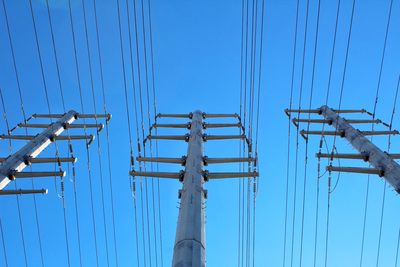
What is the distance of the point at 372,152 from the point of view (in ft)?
48.4

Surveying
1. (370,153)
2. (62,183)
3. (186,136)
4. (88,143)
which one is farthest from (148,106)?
(370,153)

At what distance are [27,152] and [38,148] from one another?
82cm

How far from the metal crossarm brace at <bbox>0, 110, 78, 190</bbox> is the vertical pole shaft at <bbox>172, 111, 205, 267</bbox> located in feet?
18.7

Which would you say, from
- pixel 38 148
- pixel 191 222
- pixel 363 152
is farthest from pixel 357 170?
pixel 38 148

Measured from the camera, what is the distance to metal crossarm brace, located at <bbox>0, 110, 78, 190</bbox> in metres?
14.2

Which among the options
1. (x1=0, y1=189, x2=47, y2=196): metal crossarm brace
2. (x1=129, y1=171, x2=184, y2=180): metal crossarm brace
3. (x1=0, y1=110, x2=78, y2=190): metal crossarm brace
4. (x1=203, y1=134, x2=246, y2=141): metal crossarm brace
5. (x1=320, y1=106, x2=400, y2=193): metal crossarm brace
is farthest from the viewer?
(x1=203, y1=134, x2=246, y2=141): metal crossarm brace

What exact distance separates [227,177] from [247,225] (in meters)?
2.92

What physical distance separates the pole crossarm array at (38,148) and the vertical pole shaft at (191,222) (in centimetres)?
565

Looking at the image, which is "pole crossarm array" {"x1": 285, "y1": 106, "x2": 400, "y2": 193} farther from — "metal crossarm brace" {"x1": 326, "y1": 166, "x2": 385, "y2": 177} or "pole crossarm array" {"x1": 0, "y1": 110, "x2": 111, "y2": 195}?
"pole crossarm array" {"x1": 0, "y1": 110, "x2": 111, "y2": 195}

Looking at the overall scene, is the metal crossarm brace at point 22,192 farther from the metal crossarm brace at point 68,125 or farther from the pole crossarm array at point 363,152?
the pole crossarm array at point 363,152

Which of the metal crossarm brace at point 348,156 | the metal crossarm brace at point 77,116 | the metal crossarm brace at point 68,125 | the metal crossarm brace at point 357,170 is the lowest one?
the metal crossarm brace at point 357,170

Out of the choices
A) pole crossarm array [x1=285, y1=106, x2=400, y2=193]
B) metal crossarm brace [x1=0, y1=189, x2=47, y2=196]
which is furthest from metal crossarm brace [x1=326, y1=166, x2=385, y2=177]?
metal crossarm brace [x1=0, y1=189, x2=47, y2=196]

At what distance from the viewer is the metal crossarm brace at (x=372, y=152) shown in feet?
43.2

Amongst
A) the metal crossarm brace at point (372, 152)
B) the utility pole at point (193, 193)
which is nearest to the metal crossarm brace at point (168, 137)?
the utility pole at point (193, 193)
